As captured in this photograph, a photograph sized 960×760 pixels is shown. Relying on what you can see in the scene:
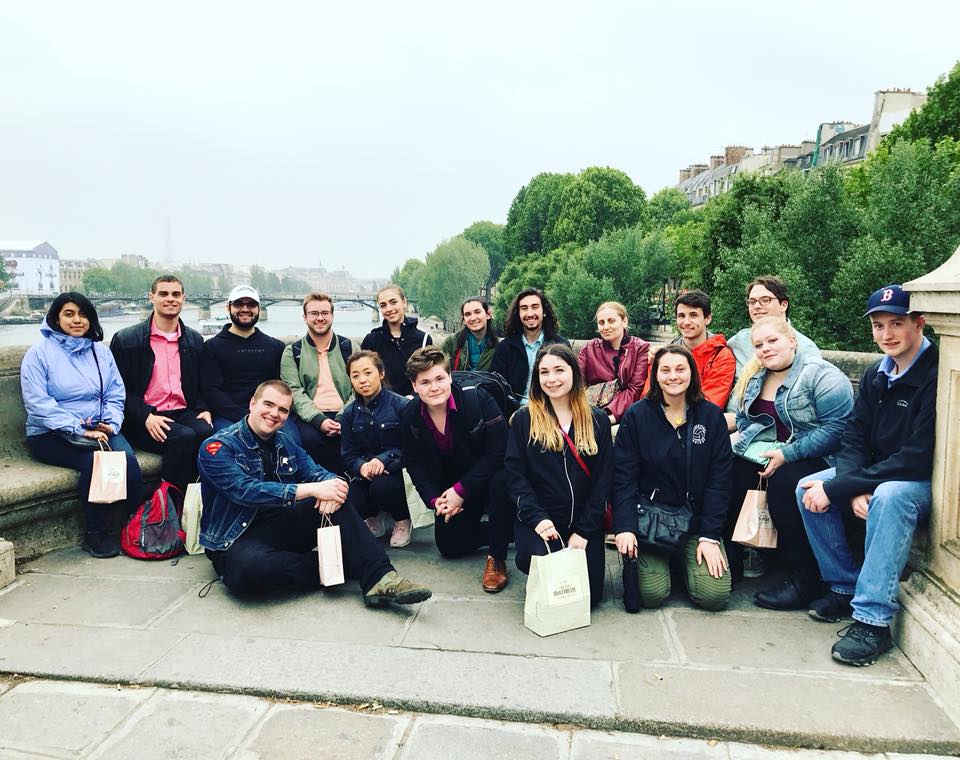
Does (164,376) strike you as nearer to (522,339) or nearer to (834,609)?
(522,339)

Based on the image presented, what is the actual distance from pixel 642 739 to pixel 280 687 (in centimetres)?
141

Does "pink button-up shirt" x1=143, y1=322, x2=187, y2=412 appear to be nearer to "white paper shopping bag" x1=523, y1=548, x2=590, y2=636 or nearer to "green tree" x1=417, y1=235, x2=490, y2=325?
"white paper shopping bag" x1=523, y1=548, x2=590, y2=636

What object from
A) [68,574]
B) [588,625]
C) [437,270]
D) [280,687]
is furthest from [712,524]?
[437,270]

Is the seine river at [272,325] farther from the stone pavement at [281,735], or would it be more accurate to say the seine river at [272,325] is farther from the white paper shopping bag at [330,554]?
the stone pavement at [281,735]

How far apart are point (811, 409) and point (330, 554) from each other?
2616mm

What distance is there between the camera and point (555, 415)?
3.78m

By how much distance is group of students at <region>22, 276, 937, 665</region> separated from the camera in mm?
3312

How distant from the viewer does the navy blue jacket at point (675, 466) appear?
11.8 ft

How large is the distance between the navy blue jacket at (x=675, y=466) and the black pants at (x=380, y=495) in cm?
145

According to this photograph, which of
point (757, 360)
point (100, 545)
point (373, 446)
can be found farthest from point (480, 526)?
point (100, 545)

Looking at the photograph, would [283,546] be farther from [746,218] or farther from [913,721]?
→ [746,218]

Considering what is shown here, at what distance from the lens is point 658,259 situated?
36.9m

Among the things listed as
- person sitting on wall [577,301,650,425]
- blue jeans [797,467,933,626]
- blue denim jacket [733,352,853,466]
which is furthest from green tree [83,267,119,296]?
blue jeans [797,467,933,626]

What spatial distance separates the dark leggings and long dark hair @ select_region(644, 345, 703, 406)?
10.4 ft
